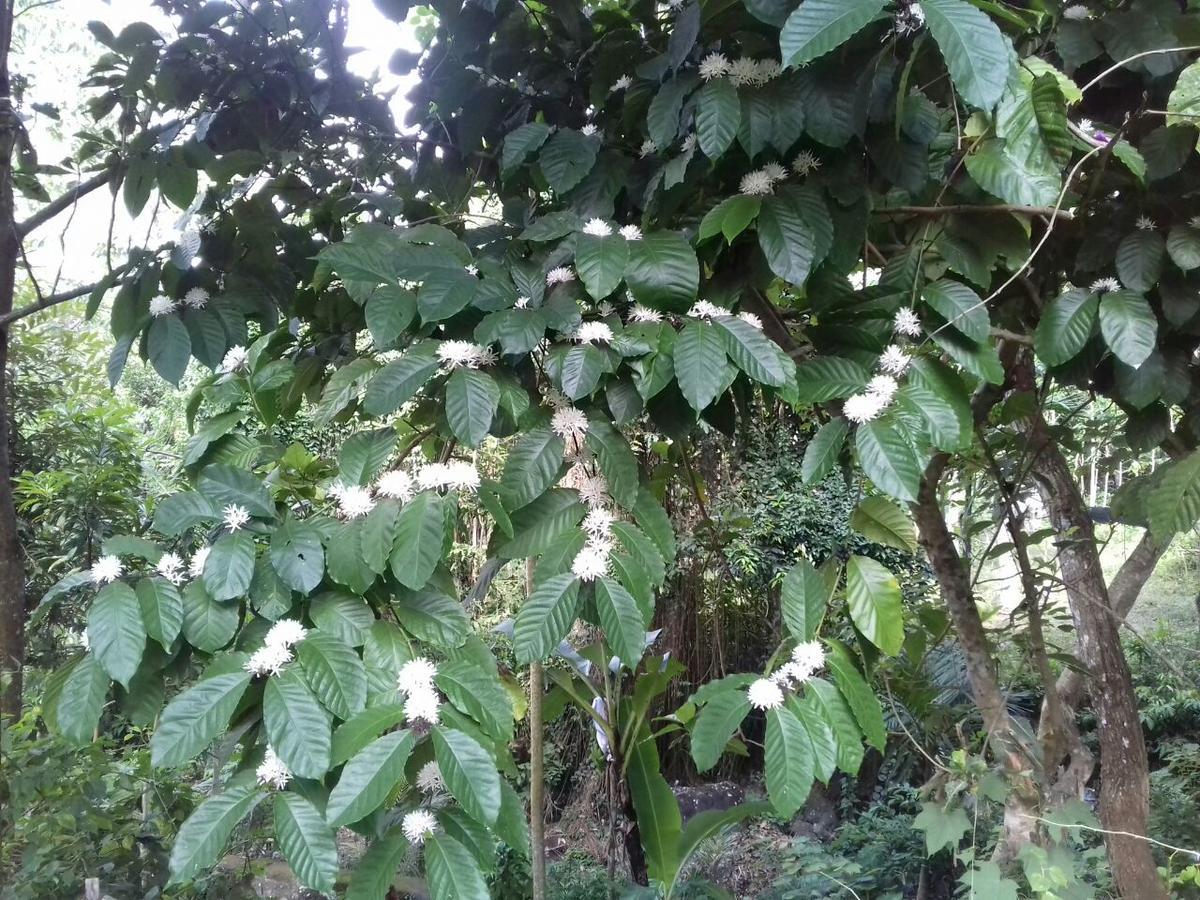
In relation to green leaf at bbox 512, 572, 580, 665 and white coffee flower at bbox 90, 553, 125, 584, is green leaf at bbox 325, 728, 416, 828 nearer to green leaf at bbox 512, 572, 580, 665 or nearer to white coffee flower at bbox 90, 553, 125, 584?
green leaf at bbox 512, 572, 580, 665

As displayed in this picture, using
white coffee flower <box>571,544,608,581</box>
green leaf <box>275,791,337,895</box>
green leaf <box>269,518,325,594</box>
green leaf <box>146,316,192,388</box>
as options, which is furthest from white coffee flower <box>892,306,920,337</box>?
green leaf <box>146,316,192,388</box>

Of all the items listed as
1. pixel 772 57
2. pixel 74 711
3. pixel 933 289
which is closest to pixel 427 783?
pixel 74 711

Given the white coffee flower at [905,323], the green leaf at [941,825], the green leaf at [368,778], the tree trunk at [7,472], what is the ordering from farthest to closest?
the tree trunk at [7,472] → the green leaf at [941,825] → the white coffee flower at [905,323] → the green leaf at [368,778]

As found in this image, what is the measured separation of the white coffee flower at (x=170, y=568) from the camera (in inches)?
30.7

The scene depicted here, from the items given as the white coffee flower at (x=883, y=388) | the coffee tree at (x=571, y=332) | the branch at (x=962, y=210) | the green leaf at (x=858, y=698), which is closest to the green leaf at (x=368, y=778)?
the coffee tree at (x=571, y=332)

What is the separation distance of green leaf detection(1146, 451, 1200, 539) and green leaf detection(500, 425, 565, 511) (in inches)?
33.2

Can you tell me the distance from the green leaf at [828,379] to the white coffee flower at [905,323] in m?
0.10

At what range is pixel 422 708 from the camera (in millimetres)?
688

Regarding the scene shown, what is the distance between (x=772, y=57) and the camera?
975mm

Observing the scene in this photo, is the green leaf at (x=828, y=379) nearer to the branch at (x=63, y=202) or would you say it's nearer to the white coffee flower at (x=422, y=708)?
the white coffee flower at (x=422, y=708)

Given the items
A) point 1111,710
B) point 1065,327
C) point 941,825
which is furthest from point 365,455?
point 1111,710

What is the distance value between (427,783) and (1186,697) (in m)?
3.72

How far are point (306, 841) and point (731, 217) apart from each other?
28.1 inches

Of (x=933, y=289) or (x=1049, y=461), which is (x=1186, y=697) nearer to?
(x=1049, y=461)
